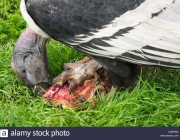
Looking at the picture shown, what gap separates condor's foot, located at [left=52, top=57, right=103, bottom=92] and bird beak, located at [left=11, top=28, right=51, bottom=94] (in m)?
0.21

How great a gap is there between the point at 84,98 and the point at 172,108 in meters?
0.76

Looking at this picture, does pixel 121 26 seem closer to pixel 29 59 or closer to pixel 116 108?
pixel 116 108

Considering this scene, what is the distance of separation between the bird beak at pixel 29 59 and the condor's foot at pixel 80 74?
0.21 m

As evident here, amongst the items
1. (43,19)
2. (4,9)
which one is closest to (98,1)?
(43,19)

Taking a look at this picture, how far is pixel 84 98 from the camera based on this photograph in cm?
432

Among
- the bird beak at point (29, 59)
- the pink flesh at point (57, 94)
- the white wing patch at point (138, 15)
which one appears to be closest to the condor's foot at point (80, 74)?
the pink flesh at point (57, 94)

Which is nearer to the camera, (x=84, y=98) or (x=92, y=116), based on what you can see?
(x=92, y=116)

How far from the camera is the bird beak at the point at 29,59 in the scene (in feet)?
14.5

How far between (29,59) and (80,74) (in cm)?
45

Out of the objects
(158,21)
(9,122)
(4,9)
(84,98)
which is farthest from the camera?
(4,9)

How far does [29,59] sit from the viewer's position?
441 centimetres

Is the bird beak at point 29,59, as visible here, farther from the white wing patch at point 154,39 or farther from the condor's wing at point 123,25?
the white wing patch at point 154,39

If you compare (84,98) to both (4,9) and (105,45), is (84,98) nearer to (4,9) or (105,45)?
(105,45)

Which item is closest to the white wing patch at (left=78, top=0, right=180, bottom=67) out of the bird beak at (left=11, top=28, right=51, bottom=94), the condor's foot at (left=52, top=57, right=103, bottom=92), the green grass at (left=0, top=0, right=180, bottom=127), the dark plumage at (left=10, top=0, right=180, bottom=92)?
the dark plumage at (left=10, top=0, right=180, bottom=92)
